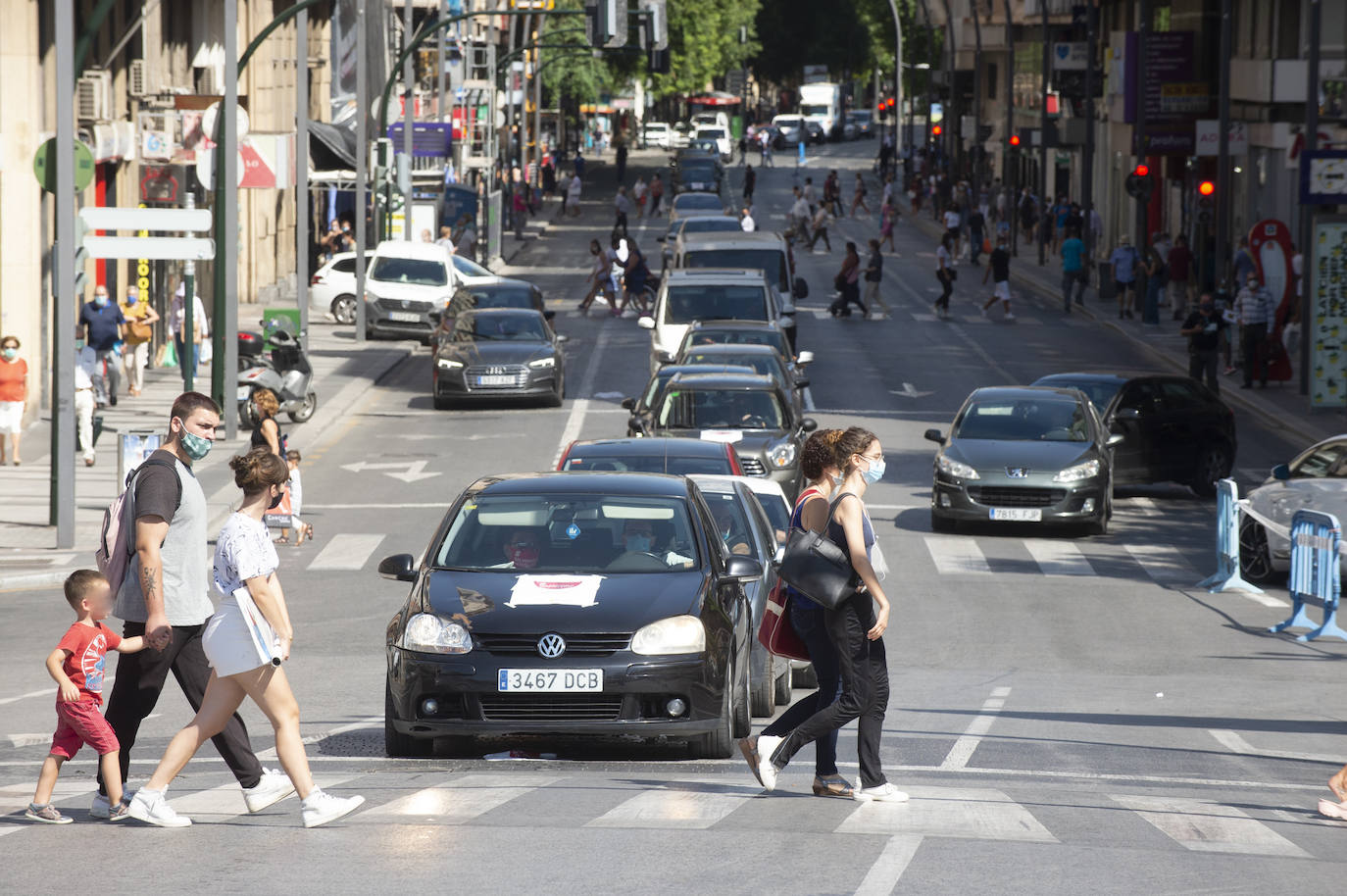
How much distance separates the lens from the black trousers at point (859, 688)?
9141mm

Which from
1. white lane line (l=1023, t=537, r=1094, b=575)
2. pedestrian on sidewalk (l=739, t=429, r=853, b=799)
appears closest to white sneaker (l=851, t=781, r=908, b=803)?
pedestrian on sidewalk (l=739, t=429, r=853, b=799)

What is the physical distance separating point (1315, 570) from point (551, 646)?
9.18 metres

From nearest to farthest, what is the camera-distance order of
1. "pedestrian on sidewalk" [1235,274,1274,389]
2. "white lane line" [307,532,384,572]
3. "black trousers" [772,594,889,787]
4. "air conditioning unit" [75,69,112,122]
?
"black trousers" [772,594,889,787]
"white lane line" [307,532,384,572]
"air conditioning unit" [75,69,112,122]
"pedestrian on sidewalk" [1235,274,1274,389]

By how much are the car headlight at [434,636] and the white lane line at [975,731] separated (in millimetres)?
2665

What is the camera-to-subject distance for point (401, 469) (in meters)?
26.2

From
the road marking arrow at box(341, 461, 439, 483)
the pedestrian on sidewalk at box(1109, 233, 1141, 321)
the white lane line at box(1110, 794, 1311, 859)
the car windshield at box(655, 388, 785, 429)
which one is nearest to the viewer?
the white lane line at box(1110, 794, 1311, 859)

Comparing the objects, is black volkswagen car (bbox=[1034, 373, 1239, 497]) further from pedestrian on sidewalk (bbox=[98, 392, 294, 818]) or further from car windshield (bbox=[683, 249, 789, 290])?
pedestrian on sidewalk (bbox=[98, 392, 294, 818])

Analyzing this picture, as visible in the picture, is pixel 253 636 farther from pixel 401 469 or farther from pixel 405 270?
pixel 405 270

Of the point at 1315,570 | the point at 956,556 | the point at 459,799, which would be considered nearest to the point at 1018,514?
the point at 956,556

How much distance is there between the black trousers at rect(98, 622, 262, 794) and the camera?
29.0ft

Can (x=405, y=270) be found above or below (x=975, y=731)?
above

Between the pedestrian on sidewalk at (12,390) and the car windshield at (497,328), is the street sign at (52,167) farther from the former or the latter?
the car windshield at (497,328)

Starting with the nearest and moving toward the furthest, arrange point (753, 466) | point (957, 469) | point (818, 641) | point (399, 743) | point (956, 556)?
point (818, 641)
point (399, 743)
point (956, 556)
point (753, 466)
point (957, 469)

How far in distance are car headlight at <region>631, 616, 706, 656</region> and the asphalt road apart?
0.62 m
